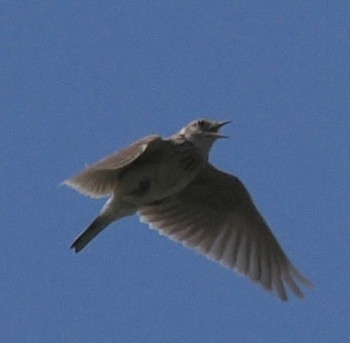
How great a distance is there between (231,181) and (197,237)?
905 mm

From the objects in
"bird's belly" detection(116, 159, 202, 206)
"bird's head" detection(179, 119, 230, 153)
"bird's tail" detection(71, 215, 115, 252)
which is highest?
"bird's head" detection(179, 119, 230, 153)

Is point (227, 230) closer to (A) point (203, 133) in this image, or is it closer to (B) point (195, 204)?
(B) point (195, 204)

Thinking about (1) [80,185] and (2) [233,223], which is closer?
(1) [80,185]

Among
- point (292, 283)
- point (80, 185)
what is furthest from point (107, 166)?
point (292, 283)

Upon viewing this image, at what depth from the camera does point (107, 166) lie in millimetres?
13875

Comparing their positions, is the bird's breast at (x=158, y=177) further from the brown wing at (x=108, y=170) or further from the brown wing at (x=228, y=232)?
the brown wing at (x=228, y=232)

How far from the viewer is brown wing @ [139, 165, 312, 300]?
16.1 metres

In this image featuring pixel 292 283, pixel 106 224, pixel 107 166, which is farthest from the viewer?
pixel 292 283

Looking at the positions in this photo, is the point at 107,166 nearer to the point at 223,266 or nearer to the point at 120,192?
the point at 120,192

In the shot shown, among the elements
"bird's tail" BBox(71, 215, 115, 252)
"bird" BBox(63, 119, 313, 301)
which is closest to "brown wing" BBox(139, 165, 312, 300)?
"bird" BBox(63, 119, 313, 301)

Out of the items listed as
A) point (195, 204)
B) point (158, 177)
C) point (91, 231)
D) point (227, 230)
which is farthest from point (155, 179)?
point (227, 230)

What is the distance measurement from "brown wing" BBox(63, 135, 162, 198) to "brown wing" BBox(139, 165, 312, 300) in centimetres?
131

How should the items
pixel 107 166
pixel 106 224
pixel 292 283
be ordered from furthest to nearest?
pixel 292 283, pixel 106 224, pixel 107 166

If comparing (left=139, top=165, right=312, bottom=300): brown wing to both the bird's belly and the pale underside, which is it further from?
the bird's belly
